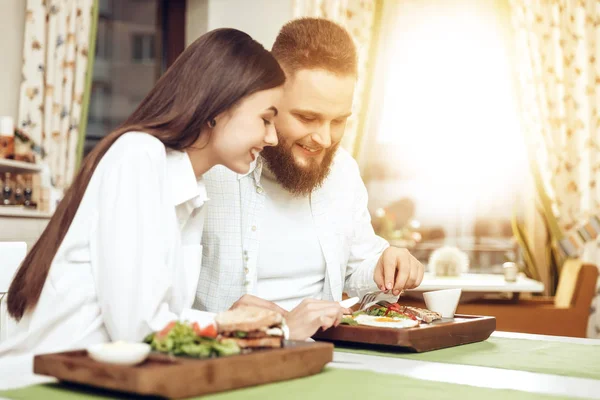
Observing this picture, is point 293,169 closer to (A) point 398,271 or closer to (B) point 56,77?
(A) point 398,271

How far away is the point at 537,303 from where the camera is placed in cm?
461

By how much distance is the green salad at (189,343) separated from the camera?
3.24 ft

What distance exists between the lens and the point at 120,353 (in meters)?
0.90

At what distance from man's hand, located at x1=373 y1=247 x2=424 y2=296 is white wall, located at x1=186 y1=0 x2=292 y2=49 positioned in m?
3.76

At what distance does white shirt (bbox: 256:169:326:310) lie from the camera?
202cm

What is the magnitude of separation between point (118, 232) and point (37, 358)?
0.28 m

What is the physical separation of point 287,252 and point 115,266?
2.93ft

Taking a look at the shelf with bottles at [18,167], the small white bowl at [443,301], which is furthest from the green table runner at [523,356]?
the shelf with bottles at [18,167]

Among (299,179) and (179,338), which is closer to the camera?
(179,338)

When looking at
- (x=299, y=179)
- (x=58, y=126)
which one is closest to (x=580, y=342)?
(x=299, y=179)

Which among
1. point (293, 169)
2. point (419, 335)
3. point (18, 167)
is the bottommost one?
point (419, 335)

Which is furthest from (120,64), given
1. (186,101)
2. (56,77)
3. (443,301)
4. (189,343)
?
(189,343)

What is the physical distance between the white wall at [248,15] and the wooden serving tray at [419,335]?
13.6 feet

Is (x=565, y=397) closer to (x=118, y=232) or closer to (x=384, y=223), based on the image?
(x=118, y=232)
